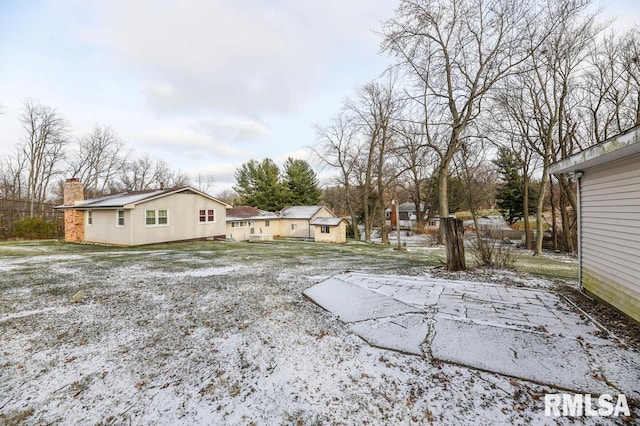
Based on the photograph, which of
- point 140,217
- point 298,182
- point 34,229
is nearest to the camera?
point 140,217

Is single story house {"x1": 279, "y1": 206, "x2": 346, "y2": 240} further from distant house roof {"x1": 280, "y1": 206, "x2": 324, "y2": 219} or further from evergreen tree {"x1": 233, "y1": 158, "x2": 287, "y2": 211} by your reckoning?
evergreen tree {"x1": 233, "y1": 158, "x2": 287, "y2": 211}

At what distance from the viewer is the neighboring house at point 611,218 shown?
342 cm

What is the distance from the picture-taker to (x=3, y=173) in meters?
24.0

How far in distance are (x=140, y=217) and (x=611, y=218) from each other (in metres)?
16.2

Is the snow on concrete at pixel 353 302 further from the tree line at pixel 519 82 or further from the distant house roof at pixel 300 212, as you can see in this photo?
the distant house roof at pixel 300 212

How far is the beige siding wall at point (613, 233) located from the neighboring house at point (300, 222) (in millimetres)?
20982

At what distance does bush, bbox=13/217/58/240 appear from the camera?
15.9 meters

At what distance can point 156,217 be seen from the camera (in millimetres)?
13766

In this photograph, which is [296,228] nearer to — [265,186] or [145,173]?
[265,186]

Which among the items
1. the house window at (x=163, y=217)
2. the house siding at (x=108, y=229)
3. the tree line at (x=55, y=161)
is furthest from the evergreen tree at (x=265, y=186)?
the house siding at (x=108, y=229)

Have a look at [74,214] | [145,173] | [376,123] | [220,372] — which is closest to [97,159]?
[145,173]

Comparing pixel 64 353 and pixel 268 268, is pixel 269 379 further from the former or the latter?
pixel 268 268

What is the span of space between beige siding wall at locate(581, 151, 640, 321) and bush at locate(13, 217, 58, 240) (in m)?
25.2

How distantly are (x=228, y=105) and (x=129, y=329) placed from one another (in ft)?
56.2
